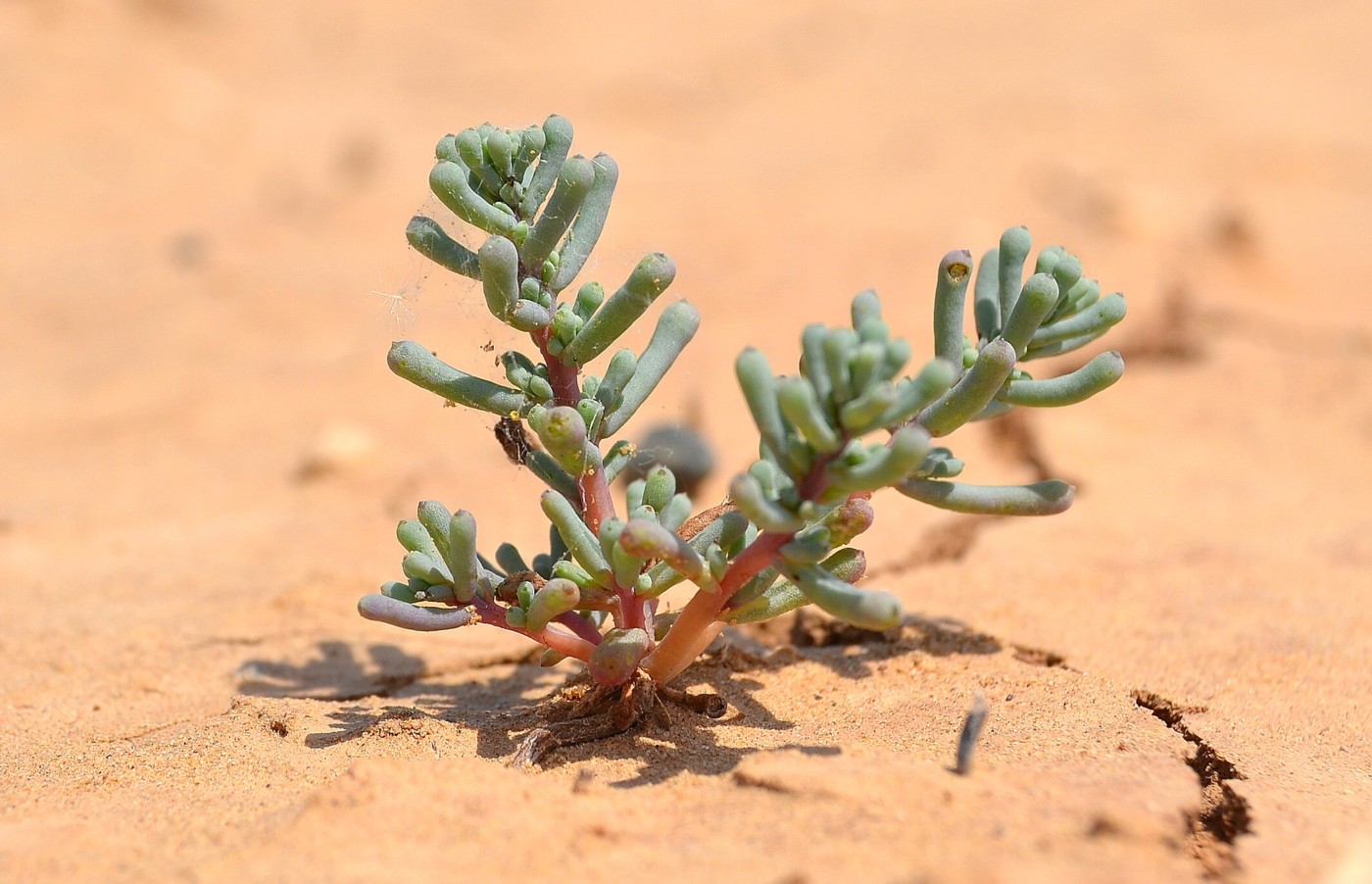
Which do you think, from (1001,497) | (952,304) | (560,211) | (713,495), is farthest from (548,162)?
(713,495)

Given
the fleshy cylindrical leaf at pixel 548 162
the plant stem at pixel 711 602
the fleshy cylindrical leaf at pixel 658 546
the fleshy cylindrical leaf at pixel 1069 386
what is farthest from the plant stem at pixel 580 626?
the fleshy cylindrical leaf at pixel 1069 386

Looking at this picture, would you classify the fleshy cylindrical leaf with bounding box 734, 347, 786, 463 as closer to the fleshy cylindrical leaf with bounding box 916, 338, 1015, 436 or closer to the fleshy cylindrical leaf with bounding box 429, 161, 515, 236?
the fleshy cylindrical leaf with bounding box 916, 338, 1015, 436

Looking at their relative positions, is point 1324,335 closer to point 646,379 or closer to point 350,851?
point 646,379

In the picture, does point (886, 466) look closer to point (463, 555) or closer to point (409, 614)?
point (463, 555)

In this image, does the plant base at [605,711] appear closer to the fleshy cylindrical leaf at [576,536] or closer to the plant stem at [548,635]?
the plant stem at [548,635]

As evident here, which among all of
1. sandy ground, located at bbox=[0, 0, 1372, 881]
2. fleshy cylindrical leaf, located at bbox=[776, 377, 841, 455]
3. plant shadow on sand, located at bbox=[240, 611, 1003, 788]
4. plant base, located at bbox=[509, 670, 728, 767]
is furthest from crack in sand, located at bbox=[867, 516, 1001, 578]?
fleshy cylindrical leaf, located at bbox=[776, 377, 841, 455]

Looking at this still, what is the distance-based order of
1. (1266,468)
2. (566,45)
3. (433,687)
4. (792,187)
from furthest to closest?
(566,45), (792,187), (1266,468), (433,687)

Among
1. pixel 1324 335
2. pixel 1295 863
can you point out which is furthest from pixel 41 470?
pixel 1324 335
